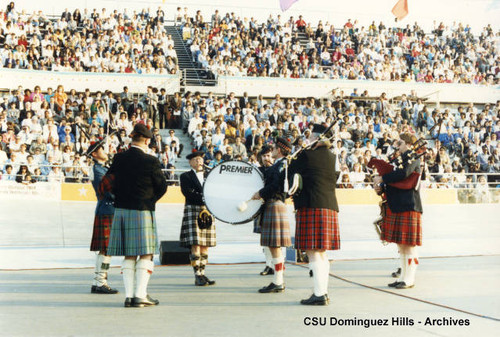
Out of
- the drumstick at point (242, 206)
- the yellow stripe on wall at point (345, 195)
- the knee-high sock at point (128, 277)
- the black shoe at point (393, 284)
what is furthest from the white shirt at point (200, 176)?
the yellow stripe on wall at point (345, 195)

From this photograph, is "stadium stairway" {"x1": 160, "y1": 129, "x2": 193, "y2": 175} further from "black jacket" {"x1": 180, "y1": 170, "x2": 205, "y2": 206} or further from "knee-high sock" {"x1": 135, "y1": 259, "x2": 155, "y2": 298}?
"knee-high sock" {"x1": 135, "y1": 259, "x2": 155, "y2": 298}

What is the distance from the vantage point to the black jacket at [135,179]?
4922 millimetres

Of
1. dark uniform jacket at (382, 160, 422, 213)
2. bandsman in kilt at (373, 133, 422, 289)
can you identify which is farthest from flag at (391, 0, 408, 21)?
dark uniform jacket at (382, 160, 422, 213)

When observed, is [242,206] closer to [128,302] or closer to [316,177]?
[316,177]

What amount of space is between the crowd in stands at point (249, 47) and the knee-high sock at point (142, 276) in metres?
14.7

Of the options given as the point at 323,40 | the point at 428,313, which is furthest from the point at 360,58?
the point at 428,313

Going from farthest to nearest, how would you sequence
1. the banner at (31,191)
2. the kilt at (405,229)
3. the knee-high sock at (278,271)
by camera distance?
the banner at (31,191), the kilt at (405,229), the knee-high sock at (278,271)

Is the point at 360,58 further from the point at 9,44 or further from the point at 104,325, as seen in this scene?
the point at 104,325

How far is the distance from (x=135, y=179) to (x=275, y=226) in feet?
4.84

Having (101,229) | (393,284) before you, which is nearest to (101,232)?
(101,229)

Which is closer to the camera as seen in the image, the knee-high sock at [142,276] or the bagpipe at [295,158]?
the knee-high sock at [142,276]

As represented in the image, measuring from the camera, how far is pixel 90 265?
698 centimetres

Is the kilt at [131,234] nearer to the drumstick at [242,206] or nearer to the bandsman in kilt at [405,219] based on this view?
the drumstick at [242,206]

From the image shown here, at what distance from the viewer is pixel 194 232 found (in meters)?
5.86
